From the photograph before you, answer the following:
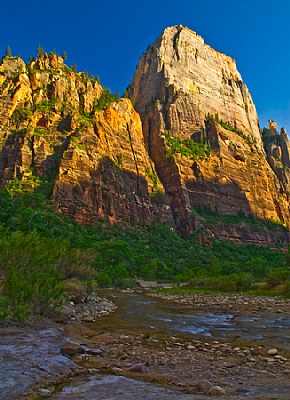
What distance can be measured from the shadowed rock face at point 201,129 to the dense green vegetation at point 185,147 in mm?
631

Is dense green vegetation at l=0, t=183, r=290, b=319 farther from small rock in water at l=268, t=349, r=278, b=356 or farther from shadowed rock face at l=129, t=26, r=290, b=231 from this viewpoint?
shadowed rock face at l=129, t=26, r=290, b=231

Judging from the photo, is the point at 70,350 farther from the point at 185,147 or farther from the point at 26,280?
the point at 185,147

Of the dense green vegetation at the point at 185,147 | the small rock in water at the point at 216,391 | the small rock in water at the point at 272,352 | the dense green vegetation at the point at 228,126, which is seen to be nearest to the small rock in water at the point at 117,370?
the small rock in water at the point at 216,391

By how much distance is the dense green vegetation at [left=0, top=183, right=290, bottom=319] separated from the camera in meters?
12.1

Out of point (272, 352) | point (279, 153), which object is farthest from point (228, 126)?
point (272, 352)

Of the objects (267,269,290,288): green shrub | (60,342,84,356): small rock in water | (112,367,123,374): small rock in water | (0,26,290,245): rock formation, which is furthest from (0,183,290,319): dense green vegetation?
(0,26,290,245): rock formation

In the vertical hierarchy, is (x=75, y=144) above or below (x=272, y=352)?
above

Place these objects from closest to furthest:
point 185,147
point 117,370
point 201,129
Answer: point 117,370 → point 185,147 → point 201,129

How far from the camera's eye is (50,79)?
113438mm

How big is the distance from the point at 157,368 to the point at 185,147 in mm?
130746

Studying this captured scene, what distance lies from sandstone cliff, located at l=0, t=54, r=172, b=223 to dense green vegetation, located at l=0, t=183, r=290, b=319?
6.32 m

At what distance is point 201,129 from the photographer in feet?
473

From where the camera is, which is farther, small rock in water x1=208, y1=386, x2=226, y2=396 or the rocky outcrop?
the rocky outcrop

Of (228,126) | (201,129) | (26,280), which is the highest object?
(228,126)
